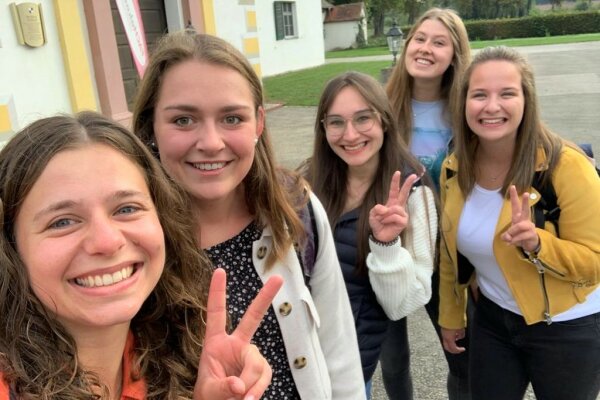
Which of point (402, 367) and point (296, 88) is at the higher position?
point (296, 88)

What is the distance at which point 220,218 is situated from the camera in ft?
5.30

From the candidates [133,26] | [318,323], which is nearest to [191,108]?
[318,323]

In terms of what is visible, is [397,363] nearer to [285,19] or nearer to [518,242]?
[518,242]

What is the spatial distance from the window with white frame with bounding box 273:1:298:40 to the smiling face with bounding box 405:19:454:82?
1842cm

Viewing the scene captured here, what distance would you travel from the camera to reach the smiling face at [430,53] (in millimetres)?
2887

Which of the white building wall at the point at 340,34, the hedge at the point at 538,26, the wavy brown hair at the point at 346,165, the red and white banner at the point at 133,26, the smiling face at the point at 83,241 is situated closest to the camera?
the smiling face at the point at 83,241

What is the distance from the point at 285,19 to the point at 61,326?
2193cm

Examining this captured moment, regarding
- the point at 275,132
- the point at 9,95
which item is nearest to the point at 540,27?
the point at 275,132

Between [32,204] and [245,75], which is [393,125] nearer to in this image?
[245,75]

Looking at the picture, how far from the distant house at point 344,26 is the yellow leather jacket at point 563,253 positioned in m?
42.6

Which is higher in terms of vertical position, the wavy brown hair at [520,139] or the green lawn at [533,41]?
the wavy brown hair at [520,139]

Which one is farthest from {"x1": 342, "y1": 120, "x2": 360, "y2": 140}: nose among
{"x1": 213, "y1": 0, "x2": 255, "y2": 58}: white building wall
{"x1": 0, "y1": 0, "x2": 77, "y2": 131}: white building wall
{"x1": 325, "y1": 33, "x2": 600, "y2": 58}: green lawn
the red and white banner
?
{"x1": 325, "y1": 33, "x2": 600, "y2": 58}: green lawn

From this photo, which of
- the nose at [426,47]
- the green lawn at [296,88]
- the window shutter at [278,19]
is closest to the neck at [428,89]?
the nose at [426,47]

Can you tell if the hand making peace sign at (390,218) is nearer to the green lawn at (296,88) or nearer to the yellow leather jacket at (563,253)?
the yellow leather jacket at (563,253)
